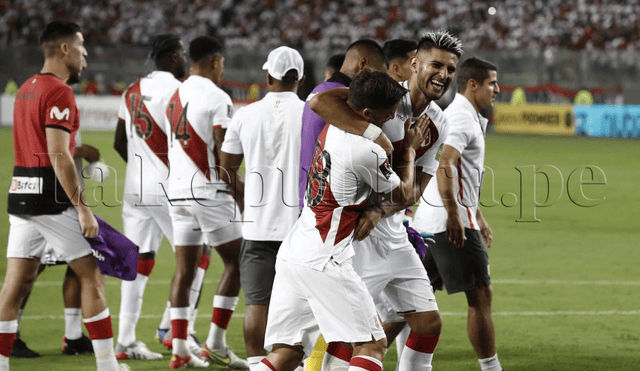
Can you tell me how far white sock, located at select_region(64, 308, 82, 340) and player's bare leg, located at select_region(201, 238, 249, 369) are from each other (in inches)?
39.1

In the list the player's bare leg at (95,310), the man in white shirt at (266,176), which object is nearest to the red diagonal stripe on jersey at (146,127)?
the man in white shirt at (266,176)

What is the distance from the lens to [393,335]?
550cm

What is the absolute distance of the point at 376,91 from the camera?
414 cm

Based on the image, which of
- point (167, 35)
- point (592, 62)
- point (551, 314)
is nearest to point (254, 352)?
point (167, 35)

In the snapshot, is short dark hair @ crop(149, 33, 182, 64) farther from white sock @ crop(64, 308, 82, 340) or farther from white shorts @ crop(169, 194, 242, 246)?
white sock @ crop(64, 308, 82, 340)

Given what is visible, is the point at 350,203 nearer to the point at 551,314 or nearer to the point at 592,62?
the point at 551,314

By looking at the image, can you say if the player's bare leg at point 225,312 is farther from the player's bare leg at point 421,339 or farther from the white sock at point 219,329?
the player's bare leg at point 421,339

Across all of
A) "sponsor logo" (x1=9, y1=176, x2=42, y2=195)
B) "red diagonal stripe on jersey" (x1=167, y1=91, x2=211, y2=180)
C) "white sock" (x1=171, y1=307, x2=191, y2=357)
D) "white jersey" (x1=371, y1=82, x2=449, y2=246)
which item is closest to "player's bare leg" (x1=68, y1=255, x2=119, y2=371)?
"sponsor logo" (x1=9, y1=176, x2=42, y2=195)

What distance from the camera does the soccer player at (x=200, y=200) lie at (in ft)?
20.3

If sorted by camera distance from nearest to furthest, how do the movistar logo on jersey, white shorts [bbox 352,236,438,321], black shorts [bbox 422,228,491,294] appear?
white shorts [bbox 352,236,438,321] < the movistar logo on jersey < black shorts [bbox 422,228,491,294]

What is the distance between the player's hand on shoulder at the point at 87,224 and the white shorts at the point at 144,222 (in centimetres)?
160

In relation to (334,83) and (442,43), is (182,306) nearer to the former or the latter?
(334,83)

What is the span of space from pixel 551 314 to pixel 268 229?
348 cm

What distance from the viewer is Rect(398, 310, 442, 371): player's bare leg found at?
16.0 feet
